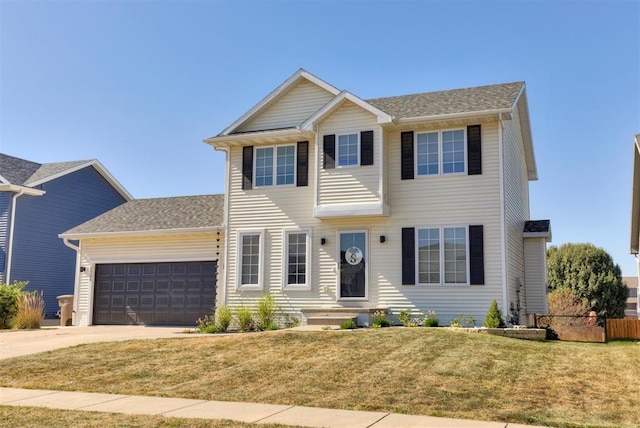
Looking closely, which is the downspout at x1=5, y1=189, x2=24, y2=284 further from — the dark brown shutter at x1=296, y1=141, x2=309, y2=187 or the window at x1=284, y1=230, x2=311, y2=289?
the dark brown shutter at x1=296, y1=141, x2=309, y2=187

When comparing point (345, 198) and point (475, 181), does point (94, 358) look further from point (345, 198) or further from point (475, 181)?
point (475, 181)

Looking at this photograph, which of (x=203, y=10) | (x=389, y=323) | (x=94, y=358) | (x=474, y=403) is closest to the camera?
(x=474, y=403)

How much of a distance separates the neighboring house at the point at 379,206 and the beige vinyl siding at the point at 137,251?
4.70 ft

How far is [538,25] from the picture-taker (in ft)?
49.3

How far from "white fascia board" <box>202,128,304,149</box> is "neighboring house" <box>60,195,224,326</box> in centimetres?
264

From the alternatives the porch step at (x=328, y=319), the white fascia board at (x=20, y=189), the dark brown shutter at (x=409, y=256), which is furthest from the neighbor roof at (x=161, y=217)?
the dark brown shutter at (x=409, y=256)

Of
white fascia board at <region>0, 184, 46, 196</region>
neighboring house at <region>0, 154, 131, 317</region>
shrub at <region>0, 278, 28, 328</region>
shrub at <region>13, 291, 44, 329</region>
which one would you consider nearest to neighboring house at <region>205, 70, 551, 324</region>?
shrub at <region>13, 291, 44, 329</region>

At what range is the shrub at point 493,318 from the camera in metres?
15.0

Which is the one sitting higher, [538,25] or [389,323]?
[538,25]

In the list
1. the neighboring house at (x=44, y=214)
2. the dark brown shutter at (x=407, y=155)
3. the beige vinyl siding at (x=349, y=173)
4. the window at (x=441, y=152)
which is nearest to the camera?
the window at (x=441, y=152)

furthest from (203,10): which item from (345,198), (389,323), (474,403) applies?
(474,403)

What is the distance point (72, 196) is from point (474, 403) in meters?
24.1

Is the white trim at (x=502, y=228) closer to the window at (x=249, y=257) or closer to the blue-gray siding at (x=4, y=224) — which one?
the window at (x=249, y=257)

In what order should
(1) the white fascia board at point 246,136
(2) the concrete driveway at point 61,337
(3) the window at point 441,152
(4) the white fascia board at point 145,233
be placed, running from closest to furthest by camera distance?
(2) the concrete driveway at point 61,337 → (3) the window at point 441,152 → (1) the white fascia board at point 246,136 → (4) the white fascia board at point 145,233
